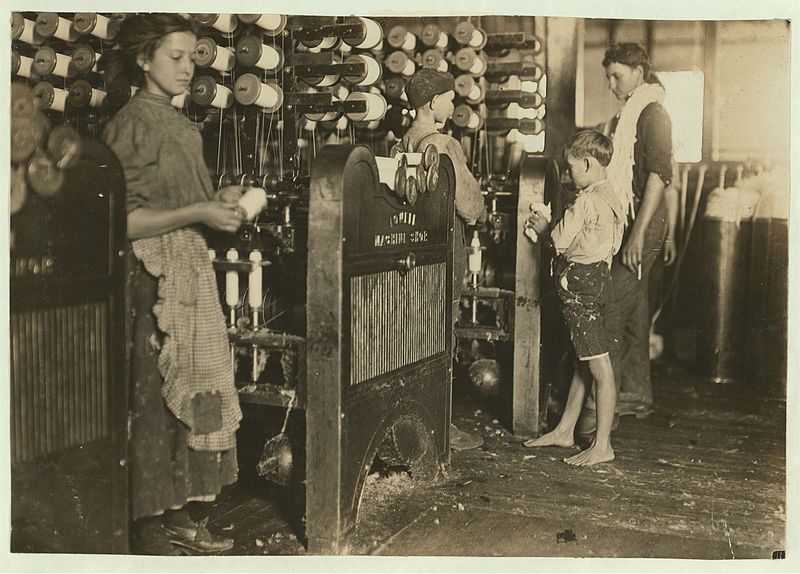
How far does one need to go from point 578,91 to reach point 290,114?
212 cm

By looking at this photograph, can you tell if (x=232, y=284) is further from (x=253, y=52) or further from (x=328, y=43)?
(x=328, y=43)

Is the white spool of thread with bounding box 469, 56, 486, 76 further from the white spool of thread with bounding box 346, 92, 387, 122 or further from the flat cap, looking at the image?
the flat cap

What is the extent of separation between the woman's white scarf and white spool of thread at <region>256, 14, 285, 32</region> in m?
1.41

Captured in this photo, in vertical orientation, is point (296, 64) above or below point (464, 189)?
above

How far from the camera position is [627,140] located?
3516mm

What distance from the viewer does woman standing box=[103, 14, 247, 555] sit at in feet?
6.64

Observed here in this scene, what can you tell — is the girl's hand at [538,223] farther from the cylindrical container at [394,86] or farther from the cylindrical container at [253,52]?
the cylindrical container at [253,52]

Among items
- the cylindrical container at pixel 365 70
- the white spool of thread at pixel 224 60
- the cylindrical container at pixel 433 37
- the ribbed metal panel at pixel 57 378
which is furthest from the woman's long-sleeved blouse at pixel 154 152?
the cylindrical container at pixel 433 37

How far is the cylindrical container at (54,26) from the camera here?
2.39 meters

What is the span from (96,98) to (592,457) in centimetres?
191

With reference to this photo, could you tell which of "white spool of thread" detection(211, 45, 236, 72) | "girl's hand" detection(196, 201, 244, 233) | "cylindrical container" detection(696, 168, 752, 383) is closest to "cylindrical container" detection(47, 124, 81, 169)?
"girl's hand" detection(196, 201, 244, 233)

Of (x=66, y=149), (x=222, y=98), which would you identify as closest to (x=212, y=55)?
(x=222, y=98)

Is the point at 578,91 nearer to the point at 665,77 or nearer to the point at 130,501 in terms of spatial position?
the point at 665,77

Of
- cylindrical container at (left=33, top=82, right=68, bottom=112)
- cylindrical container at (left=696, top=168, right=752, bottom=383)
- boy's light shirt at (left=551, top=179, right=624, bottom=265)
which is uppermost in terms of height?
cylindrical container at (left=33, top=82, right=68, bottom=112)
